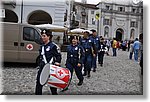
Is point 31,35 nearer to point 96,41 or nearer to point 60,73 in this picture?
point 96,41

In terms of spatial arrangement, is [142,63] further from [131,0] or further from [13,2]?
[13,2]

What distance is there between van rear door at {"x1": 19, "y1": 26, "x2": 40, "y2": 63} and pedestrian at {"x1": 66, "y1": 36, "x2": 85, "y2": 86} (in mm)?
434

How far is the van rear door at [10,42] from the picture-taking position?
11.1 feet

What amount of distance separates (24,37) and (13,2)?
70cm

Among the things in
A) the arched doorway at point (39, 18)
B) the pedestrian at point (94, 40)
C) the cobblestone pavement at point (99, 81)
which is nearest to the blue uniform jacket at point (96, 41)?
the pedestrian at point (94, 40)

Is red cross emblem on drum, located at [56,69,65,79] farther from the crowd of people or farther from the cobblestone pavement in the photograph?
the cobblestone pavement

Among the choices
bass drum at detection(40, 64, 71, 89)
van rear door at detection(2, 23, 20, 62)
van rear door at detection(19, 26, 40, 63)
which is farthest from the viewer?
van rear door at detection(19, 26, 40, 63)

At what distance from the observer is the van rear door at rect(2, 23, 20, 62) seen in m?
3.37

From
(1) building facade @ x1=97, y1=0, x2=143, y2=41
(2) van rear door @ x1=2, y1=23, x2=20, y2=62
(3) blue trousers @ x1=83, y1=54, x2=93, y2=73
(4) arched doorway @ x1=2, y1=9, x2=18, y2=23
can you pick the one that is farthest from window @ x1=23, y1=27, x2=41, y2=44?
(1) building facade @ x1=97, y1=0, x2=143, y2=41

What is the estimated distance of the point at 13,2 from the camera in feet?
10.8

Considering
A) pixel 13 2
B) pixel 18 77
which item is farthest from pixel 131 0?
pixel 18 77

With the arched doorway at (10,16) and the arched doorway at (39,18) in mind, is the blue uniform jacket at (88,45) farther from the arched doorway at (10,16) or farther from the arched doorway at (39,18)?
the arched doorway at (10,16)

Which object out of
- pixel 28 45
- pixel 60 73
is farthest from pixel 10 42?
pixel 60 73

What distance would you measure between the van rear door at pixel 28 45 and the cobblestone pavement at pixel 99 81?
7.1 inches
